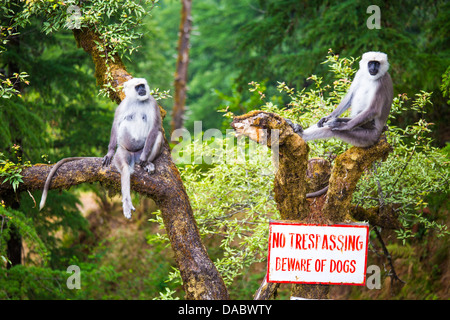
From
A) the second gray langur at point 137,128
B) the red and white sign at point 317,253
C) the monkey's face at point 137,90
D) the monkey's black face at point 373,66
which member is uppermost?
the monkey's black face at point 373,66

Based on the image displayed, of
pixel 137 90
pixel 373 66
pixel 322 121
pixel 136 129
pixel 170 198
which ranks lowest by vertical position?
pixel 170 198

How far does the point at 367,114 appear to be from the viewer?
5.53 m

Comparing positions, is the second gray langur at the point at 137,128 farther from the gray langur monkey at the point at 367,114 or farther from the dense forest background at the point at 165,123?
the gray langur monkey at the point at 367,114

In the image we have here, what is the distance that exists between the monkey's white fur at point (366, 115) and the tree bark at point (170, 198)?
5.09 ft

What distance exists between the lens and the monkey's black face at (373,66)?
18.3 feet

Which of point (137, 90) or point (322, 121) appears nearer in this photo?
point (322, 121)

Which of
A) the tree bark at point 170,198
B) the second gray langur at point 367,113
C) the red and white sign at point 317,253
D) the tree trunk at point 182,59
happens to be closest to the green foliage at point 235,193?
the tree bark at point 170,198

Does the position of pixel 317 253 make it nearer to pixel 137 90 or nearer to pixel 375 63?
pixel 375 63

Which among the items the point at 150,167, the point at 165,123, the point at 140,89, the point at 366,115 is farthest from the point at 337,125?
the point at 165,123

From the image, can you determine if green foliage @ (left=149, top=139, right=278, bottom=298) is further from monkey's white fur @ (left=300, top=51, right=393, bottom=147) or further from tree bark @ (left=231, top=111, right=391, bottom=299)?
monkey's white fur @ (left=300, top=51, right=393, bottom=147)

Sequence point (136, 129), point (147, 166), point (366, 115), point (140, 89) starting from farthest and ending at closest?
point (136, 129) < point (140, 89) < point (147, 166) < point (366, 115)

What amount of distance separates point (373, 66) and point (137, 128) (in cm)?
275

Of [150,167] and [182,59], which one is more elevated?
[182,59]
